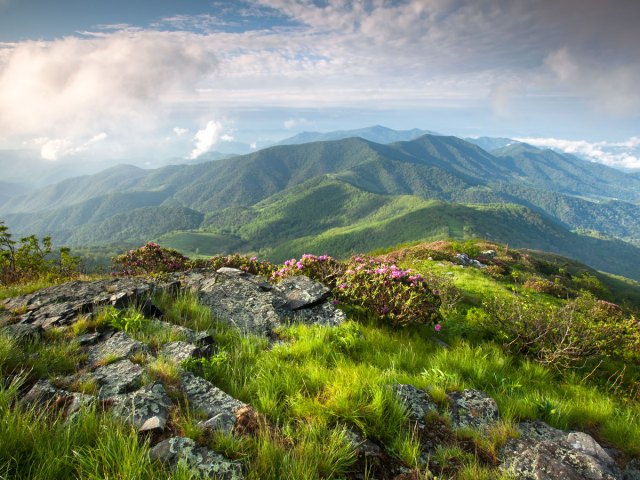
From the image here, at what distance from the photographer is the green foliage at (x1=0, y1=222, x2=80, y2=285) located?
35.6 feet

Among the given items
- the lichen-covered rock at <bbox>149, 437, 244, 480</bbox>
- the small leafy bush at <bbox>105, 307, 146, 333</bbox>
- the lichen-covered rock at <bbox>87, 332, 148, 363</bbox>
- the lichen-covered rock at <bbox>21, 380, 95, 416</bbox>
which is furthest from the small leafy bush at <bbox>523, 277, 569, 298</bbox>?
the lichen-covered rock at <bbox>21, 380, 95, 416</bbox>

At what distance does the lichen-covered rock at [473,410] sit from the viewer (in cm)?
378

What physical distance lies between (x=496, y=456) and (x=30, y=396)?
488cm

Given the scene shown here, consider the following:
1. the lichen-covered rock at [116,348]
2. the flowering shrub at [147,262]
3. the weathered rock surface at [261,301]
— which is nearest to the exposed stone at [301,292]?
the weathered rock surface at [261,301]

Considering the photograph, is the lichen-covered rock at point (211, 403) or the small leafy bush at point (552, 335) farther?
the small leafy bush at point (552, 335)

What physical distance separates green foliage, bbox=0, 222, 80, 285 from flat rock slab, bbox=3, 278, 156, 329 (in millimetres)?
3859

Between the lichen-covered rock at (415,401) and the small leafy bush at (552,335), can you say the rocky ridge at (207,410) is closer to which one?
the lichen-covered rock at (415,401)

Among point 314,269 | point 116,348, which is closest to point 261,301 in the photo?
point 314,269

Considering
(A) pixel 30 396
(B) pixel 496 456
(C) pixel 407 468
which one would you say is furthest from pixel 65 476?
(B) pixel 496 456

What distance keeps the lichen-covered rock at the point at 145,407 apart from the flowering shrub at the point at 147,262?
8229 mm

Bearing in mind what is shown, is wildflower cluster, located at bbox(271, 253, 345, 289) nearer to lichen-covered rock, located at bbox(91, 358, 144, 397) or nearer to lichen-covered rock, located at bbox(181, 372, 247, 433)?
lichen-covered rock, located at bbox(181, 372, 247, 433)

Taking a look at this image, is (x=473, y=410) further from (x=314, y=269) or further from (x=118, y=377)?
(x=314, y=269)

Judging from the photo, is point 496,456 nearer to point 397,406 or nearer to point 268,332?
point 397,406

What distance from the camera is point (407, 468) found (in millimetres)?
3158
